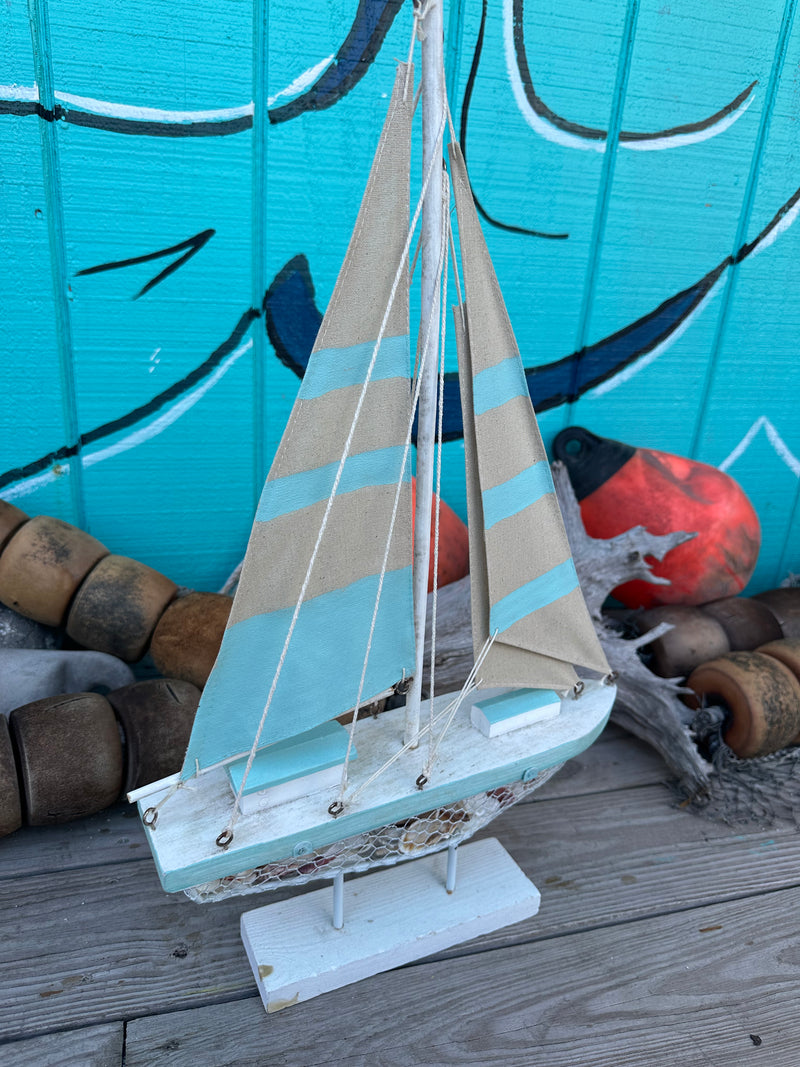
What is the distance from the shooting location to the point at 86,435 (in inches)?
72.8

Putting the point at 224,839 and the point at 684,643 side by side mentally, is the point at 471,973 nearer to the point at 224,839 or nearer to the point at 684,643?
the point at 224,839

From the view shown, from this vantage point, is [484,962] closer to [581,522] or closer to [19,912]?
[19,912]

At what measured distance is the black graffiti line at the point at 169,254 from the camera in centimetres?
176

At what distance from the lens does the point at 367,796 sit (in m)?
1.14

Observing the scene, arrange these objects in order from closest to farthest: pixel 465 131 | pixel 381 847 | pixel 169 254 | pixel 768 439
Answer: pixel 381 847 → pixel 169 254 → pixel 465 131 → pixel 768 439

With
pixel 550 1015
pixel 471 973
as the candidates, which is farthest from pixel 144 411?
pixel 550 1015

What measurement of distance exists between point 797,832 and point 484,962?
0.81 meters

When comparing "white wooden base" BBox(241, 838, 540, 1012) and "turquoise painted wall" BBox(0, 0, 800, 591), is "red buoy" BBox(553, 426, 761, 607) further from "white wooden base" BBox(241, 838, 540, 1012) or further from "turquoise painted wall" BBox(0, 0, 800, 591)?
"white wooden base" BBox(241, 838, 540, 1012)

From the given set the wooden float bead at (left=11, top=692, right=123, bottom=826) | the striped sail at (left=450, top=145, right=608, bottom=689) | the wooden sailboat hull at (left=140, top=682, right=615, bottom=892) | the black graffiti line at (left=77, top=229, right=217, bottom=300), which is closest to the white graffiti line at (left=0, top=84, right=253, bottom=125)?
the black graffiti line at (left=77, top=229, right=217, bottom=300)

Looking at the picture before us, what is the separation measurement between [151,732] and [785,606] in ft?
5.87

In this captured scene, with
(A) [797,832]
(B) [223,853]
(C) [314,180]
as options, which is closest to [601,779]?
(A) [797,832]

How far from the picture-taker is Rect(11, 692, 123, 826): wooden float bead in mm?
1393

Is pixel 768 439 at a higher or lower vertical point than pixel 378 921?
higher

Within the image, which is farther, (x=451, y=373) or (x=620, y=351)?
(x=620, y=351)
